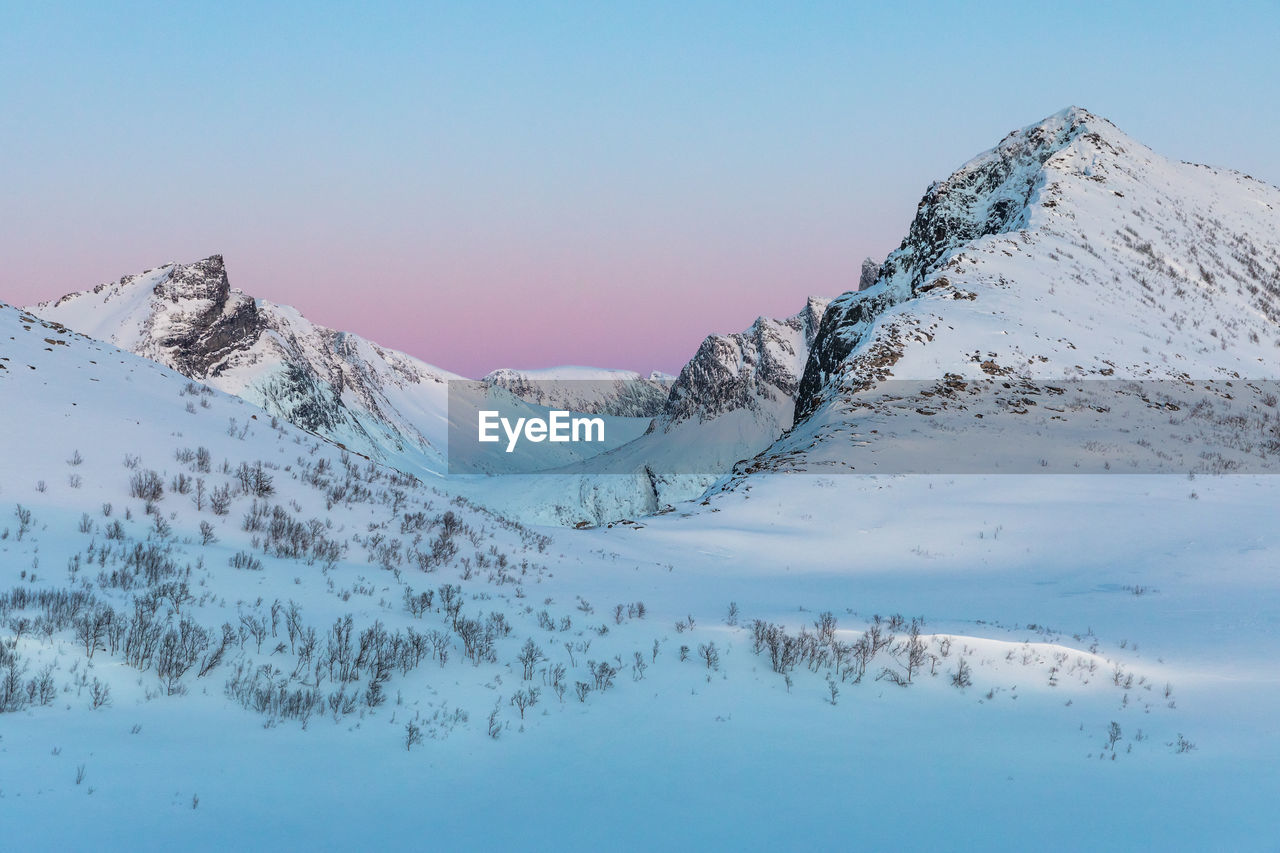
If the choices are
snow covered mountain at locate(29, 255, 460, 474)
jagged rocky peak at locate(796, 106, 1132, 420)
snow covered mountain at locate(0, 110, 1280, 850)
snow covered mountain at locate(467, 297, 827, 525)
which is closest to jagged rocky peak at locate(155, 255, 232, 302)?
snow covered mountain at locate(29, 255, 460, 474)

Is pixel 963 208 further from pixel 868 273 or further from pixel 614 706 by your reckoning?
pixel 868 273

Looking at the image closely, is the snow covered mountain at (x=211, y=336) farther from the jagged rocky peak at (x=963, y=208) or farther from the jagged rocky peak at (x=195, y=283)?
the jagged rocky peak at (x=963, y=208)

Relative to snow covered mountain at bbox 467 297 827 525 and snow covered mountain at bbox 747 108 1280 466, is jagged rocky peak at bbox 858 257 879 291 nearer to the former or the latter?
snow covered mountain at bbox 467 297 827 525

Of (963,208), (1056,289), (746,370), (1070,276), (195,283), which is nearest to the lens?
(1056,289)

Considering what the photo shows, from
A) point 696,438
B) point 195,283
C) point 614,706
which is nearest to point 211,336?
point 195,283

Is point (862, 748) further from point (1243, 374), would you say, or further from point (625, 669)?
point (1243, 374)

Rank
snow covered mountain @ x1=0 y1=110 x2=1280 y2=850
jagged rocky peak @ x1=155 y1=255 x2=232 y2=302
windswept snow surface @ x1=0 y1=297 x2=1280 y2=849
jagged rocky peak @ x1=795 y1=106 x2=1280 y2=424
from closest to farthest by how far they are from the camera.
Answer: windswept snow surface @ x1=0 y1=297 x2=1280 y2=849 < snow covered mountain @ x1=0 y1=110 x2=1280 y2=850 < jagged rocky peak @ x1=795 y1=106 x2=1280 y2=424 < jagged rocky peak @ x1=155 y1=255 x2=232 y2=302
